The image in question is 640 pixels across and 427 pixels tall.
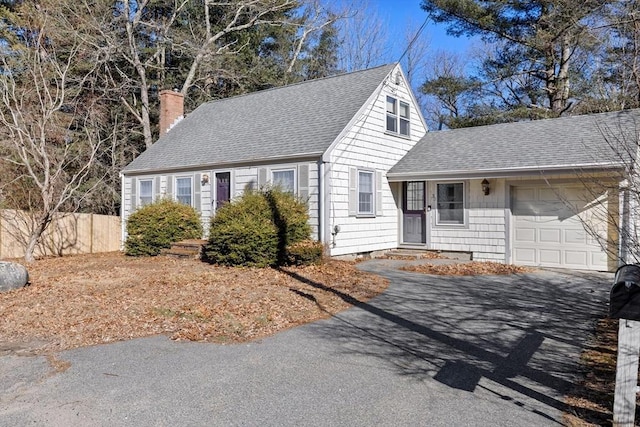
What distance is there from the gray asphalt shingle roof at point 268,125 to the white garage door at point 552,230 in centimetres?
524

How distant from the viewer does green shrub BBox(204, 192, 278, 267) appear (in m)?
11.0

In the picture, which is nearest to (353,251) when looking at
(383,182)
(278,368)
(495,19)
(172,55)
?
(383,182)

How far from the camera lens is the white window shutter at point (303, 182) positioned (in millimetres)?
12227

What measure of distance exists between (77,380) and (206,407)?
1.49 m

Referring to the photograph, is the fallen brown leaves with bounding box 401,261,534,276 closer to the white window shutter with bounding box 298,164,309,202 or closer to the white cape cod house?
the white cape cod house

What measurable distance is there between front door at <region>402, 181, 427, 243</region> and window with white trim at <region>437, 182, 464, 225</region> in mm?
630

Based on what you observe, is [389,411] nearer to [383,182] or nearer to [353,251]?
[353,251]

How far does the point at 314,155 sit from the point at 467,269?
472 centimetres

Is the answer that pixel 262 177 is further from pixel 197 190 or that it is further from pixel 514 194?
pixel 514 194

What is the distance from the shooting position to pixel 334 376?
→ 14.5ft

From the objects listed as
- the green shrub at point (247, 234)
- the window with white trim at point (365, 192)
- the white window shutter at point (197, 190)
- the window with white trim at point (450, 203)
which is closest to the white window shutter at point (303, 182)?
the green shrub at point (247, 234)

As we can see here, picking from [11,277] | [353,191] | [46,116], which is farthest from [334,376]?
[46,116]

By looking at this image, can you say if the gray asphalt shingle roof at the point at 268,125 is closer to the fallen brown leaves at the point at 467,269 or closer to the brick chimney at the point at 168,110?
the brick chimney at the point at 168,110

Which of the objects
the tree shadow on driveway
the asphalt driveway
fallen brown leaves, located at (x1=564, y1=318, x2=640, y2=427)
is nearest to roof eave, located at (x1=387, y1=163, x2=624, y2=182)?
the tree shadow on driveway
